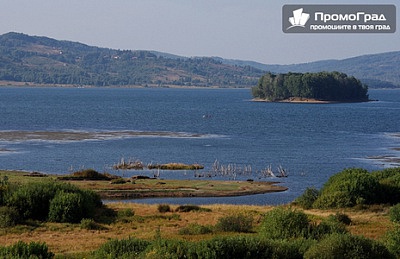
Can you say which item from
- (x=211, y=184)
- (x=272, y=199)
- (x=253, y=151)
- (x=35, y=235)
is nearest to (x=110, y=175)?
(x=211, y=184)

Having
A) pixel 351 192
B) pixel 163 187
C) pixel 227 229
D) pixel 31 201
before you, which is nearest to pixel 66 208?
pixel 31 201

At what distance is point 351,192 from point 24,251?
39297 millimetres

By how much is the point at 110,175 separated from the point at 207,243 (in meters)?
60.8

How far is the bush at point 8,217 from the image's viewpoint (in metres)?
43.4

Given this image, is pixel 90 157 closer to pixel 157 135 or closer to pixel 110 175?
pixel 110 175

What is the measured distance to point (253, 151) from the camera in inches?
4365

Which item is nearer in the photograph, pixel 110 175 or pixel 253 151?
pixel 110 175

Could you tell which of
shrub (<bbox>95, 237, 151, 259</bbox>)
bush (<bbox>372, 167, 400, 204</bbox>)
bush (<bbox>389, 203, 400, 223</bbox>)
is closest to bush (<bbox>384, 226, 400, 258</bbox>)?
shrub (<bbox>95, 237, 151, 259</bbox>)

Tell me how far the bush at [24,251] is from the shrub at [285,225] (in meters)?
12.1

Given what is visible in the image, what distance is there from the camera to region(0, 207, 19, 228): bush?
142 ft

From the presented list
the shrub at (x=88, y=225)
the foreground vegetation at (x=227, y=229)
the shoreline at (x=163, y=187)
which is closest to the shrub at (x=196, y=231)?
the foreground vegetation at (x=227, y=229)

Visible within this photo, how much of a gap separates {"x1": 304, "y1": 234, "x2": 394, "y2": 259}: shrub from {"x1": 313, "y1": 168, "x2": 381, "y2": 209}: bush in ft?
107

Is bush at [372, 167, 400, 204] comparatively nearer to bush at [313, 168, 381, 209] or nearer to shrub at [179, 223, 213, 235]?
bush at [313, 168, 381, 209]

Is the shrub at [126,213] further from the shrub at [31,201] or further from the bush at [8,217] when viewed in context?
the bush at [8,217]
